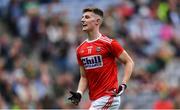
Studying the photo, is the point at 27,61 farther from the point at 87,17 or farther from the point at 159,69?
the point at 87,17

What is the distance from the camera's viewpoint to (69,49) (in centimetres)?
1922

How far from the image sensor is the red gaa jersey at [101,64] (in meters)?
10.2

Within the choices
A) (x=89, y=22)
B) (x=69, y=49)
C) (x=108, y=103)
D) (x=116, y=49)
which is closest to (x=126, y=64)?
(x=116, y=49)

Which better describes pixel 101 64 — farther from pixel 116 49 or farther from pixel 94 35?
pixel 94 35

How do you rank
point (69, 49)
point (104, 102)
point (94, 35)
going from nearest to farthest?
point (104, 102) → point (94, 35) → point (69, 49)

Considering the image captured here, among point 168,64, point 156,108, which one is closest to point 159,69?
point 168,64

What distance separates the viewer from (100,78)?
10.2 m

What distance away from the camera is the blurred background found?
17.3 m

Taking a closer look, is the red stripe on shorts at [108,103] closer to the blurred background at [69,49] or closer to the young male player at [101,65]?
the young male player at [101,65]

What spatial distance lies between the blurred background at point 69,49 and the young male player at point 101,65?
5.75 meters

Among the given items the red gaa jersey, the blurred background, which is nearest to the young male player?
the red gaa jersey

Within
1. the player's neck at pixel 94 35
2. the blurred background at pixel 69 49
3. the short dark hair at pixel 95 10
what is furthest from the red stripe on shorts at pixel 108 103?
the blurred background at pixel 69 49

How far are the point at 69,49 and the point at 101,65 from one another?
9.00m

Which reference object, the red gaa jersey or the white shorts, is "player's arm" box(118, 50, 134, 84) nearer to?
the red gaa jersey
